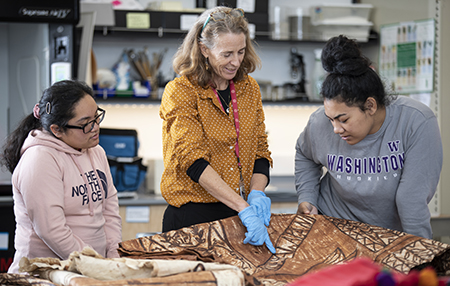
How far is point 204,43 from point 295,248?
2.43ft

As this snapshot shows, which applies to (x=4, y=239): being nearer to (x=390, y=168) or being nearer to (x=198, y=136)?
(x=198, y=136)

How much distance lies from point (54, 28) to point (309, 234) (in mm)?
1718

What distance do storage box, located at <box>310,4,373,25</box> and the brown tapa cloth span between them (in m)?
2.31

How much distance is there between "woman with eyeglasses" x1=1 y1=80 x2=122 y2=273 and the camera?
1346mm

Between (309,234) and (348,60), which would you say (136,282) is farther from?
(348,60)

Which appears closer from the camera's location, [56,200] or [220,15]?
[56,200]

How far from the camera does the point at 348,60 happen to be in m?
1.41

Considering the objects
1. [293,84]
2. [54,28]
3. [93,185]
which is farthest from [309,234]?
[293,84]

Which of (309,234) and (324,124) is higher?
(324,124)

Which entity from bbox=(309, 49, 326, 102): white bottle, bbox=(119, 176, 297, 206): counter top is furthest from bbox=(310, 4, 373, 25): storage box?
bbox=(119, 176, 297, 206): counter top

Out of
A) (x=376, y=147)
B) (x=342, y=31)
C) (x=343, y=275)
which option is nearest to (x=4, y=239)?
(x=376, y=147)

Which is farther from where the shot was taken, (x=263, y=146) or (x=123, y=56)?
(x=123, y=56)

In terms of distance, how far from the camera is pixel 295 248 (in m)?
1.30

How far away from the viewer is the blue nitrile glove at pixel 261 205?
1.41 meters
